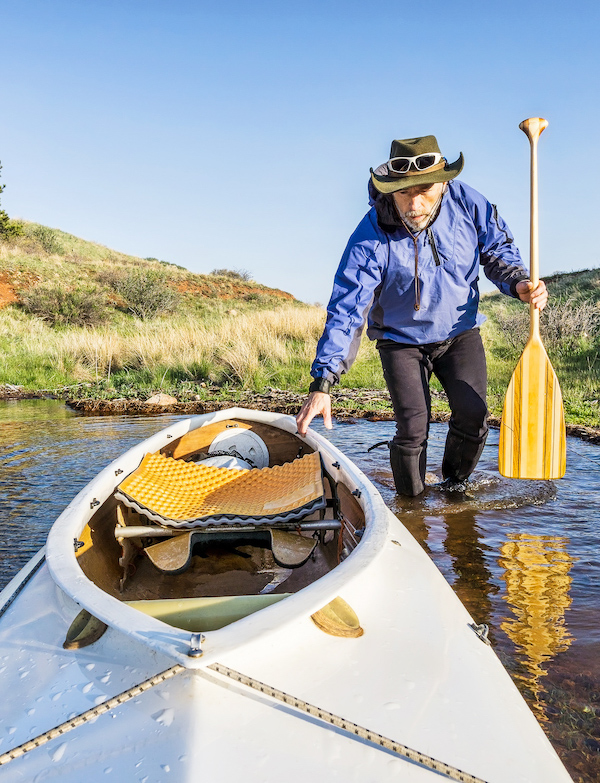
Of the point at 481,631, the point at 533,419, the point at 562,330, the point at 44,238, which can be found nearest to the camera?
the point at 481,631

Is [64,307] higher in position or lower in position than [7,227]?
lower

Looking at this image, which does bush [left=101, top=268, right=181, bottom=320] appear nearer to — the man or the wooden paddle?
the man

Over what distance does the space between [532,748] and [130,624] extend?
1010 mm

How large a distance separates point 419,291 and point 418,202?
503mm

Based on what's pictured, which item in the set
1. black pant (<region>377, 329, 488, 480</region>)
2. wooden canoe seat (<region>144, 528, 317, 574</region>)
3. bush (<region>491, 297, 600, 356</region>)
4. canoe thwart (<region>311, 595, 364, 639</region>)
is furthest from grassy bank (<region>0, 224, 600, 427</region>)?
canoe thwart (<region>311, 595, 364, 639</region>)

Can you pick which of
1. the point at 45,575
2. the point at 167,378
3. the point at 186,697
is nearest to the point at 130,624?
the point at 186,697

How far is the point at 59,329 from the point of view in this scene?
21.1 meters

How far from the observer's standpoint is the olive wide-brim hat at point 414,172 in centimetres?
334

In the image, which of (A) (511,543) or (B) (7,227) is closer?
(A) (511,543)

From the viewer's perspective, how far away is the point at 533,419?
13.4 feet

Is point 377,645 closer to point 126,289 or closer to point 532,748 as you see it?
point 532,748

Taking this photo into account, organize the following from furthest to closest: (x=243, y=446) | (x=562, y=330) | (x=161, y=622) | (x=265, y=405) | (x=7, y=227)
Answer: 1. (x=7, y=227)
2. (x=562, y=330)
3. (x=265, y=405)
4. (x=243, y=446)
5. (x=161, y=622)

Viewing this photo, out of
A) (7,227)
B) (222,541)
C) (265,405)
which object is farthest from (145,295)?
(222,541)

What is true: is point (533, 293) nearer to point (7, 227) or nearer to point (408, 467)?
→ point (408, 467)
